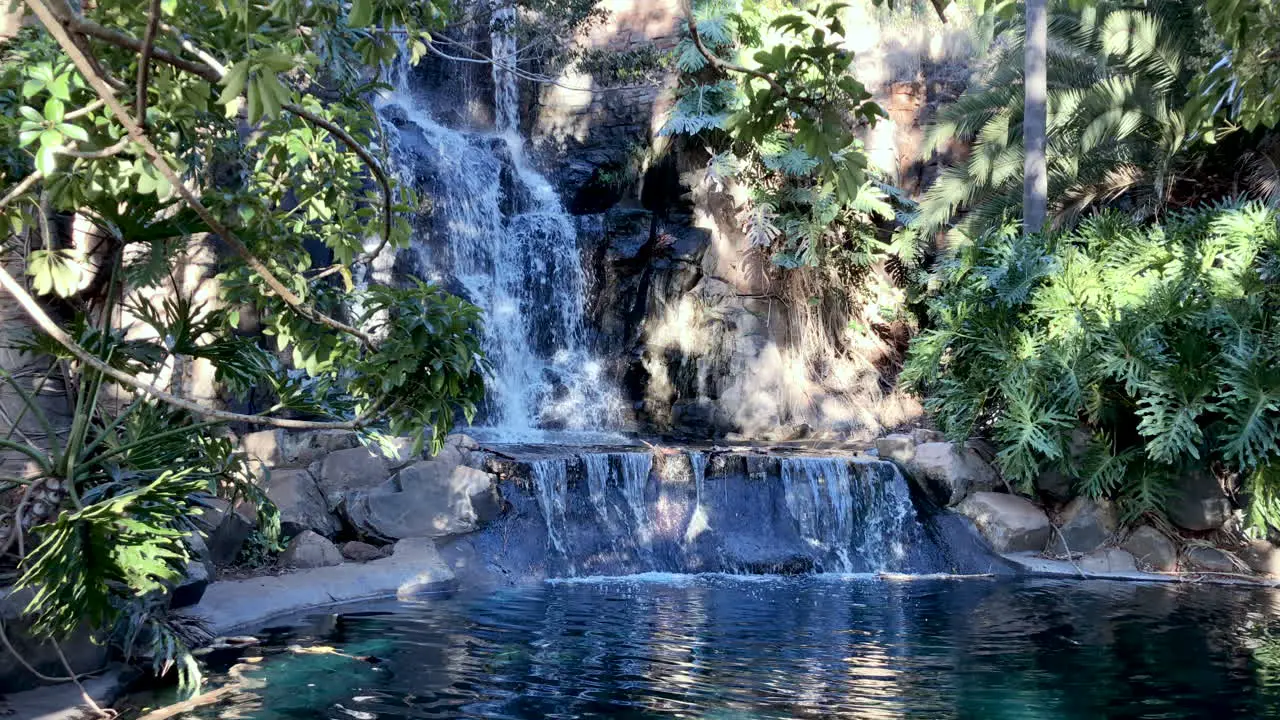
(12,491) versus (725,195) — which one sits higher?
(725,195)

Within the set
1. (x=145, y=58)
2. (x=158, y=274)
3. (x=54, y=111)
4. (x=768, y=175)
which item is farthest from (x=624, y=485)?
(x=145, y=58)

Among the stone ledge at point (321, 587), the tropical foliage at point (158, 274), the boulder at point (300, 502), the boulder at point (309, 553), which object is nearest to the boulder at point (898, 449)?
the stone ledge at point (321, 587)

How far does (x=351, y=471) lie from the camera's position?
10.8 metres

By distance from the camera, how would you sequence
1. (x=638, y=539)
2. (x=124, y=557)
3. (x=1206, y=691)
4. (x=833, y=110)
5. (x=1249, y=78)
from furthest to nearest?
(x=638, y=539), (x=1206, y=691), (x=124, y=557), (x=1249, y=78), (x=833, y=110)

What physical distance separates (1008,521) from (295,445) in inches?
296

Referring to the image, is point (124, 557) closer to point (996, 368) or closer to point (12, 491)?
point (12, 491)

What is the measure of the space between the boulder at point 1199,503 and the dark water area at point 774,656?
4.31ft

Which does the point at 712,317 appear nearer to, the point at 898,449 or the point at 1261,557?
the point at 898,449

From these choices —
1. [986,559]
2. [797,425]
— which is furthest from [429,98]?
[986,559]

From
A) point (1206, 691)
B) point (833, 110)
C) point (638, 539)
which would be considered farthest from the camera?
point (638, 539)

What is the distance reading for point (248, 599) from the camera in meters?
8.21

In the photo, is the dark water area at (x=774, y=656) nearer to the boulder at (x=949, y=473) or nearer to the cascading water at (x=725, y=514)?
the cascading water at (x=725, y=514)

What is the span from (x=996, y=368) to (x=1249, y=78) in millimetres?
8357

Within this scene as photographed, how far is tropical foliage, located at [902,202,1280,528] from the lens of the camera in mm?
10570
